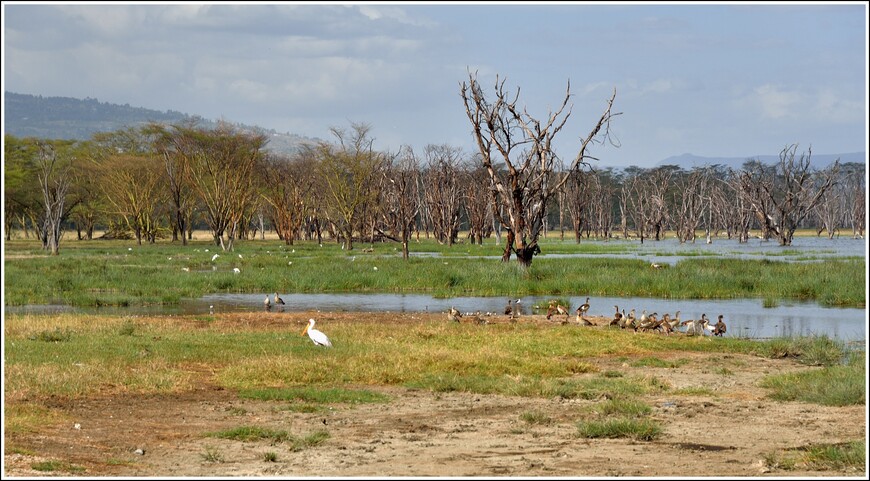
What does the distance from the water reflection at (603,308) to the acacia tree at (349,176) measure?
119ft

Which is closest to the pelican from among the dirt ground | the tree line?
the dirt ground

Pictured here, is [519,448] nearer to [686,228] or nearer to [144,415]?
[144,415]

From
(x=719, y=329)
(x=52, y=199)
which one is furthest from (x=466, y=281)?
(x=52, y=199)

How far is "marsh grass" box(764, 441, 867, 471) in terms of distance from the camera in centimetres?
978

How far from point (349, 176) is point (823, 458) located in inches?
2857

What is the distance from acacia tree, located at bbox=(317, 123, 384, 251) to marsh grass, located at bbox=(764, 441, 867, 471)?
58.9m

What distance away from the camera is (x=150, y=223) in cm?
8131

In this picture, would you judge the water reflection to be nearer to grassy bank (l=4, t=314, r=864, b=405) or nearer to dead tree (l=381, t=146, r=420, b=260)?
grassy bank (l=4, t=314, r=864, b=405)

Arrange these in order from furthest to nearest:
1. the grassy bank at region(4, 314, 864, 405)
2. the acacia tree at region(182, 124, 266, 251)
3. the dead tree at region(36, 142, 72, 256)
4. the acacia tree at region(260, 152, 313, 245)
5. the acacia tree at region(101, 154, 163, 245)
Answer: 1. the acacia tree at region(260, 152, 313, 245)
2. the acacia tree at region(101, 154, 163, 245)
3. the acacia tree at region(182, 124, 266, 251)
4. the dead tree at region(36, 142, 72, 256)
5. the grassy bank at region(4, 314, 864, 405)

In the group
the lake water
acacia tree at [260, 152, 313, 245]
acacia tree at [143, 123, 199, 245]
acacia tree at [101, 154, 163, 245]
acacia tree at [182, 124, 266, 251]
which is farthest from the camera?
acacia tree at [260, 152, 313, 245]

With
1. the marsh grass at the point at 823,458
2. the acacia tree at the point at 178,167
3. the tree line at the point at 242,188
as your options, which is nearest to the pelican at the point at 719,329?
the marsh grass at the point at 823,458

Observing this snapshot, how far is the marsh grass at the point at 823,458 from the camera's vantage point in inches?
385

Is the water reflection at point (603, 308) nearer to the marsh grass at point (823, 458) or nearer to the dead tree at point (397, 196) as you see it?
the marsh grass at point (823, 458)

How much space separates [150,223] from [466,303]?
55206 millimetres
